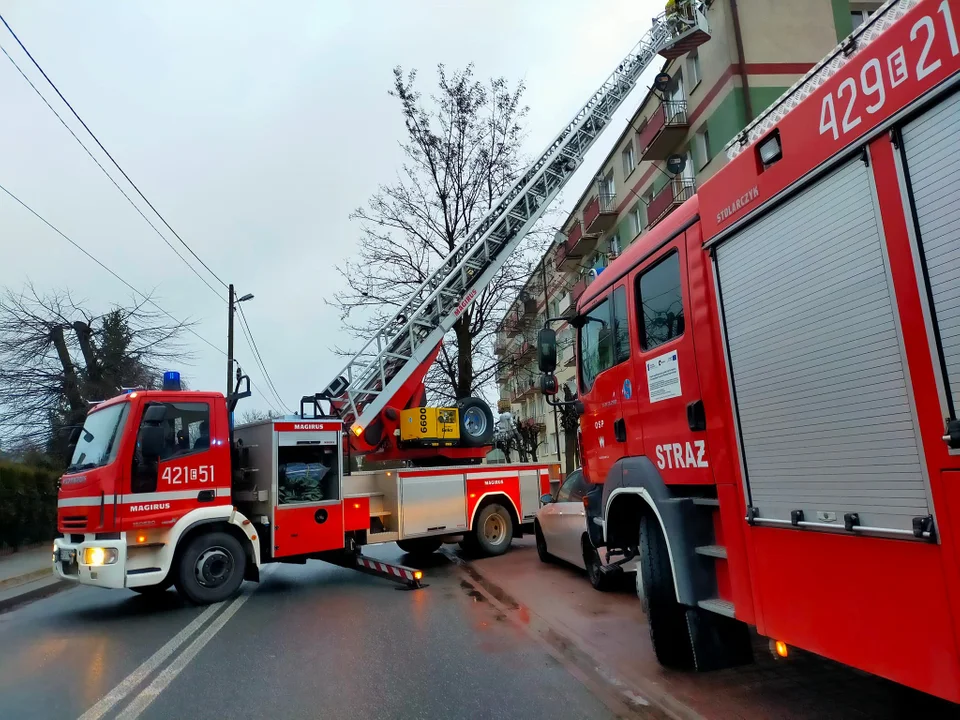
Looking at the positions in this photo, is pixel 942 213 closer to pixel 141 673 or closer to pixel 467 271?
pixel 141 673

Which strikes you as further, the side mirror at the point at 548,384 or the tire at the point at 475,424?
the tire at the point at 475,424

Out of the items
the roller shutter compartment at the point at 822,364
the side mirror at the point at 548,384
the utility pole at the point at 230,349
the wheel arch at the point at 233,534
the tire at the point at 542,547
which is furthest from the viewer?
the utility pole at the point at 230,349

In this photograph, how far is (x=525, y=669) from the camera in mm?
5363

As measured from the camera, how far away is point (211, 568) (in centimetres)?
828

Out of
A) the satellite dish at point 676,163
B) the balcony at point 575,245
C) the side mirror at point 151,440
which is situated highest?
the balcony at point 575,245

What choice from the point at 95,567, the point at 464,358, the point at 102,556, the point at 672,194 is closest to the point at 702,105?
the point at 672,194

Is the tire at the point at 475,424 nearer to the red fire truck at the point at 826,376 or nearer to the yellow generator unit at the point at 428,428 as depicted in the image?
the yellow generator unit at the point at 428,428

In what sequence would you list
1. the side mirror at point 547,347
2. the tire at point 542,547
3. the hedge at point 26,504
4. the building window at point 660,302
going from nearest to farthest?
1. the building window at point 660,302
2. the side mirror at point 547,347
3. the tire at point 542,547
4. the hedge at point 26,504

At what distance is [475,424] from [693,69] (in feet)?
49.3

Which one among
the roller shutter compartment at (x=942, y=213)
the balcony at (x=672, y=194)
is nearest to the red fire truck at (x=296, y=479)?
the roller shutter compartment at (x=942, y=213)

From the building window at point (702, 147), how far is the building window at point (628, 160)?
194 inches

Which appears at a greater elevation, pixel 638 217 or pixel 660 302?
pixel 638 217

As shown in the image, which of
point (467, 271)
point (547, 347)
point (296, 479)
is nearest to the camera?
point (547, 347)

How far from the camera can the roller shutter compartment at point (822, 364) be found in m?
2.65
